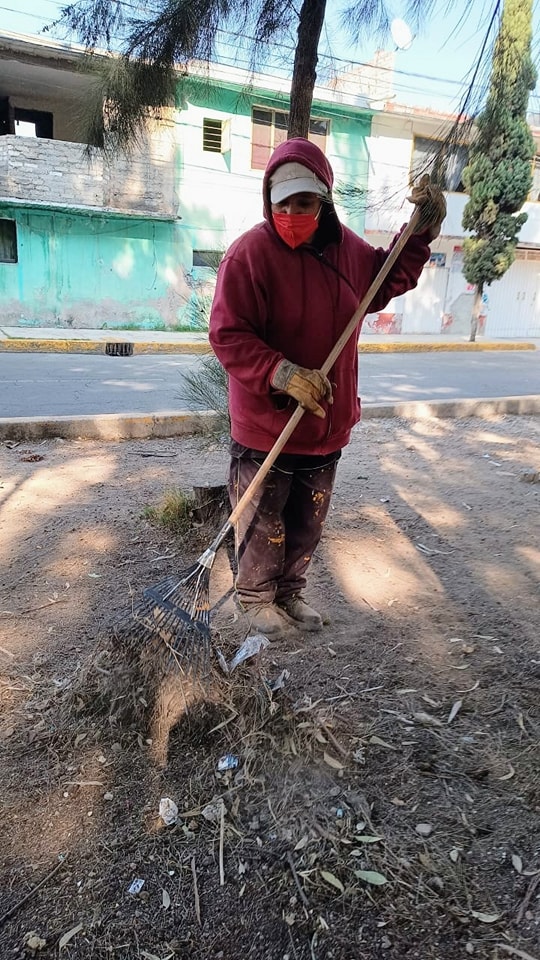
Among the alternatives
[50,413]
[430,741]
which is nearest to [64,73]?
[50,413]

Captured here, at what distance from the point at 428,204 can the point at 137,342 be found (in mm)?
12126

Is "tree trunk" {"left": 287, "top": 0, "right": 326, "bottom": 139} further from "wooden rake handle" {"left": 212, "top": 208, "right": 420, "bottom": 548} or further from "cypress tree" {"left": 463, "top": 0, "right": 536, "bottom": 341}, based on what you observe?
"cypress tree" {"left": 463, "top": 0, "right": 536, "bottom": 341}

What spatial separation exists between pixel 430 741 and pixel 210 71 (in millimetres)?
3871

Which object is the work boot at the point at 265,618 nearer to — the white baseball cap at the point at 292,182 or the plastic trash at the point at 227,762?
the plastic trash at the point at 227,762

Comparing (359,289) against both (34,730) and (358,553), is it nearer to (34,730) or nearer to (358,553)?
(358,553)

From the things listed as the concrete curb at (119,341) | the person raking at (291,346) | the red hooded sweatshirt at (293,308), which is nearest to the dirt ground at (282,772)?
the person raking at (291,346)

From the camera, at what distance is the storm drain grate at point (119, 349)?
12.8m

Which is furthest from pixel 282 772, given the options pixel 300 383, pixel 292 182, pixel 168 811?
pixel 292 182

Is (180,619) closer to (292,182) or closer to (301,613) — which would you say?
(301,613)

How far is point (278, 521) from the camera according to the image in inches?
107

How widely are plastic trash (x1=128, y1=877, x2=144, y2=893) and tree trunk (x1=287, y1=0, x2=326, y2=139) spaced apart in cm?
325

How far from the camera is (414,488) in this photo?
15.8ft

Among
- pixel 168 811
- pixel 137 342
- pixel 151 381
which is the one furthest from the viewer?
pixel 137 342

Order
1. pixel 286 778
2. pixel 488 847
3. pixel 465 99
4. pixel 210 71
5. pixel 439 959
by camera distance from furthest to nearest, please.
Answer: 1. pixel 210 71
2. pixel 465 99
3. pixel 286 778
4. pixel 488 847
5. pixel 439 959
